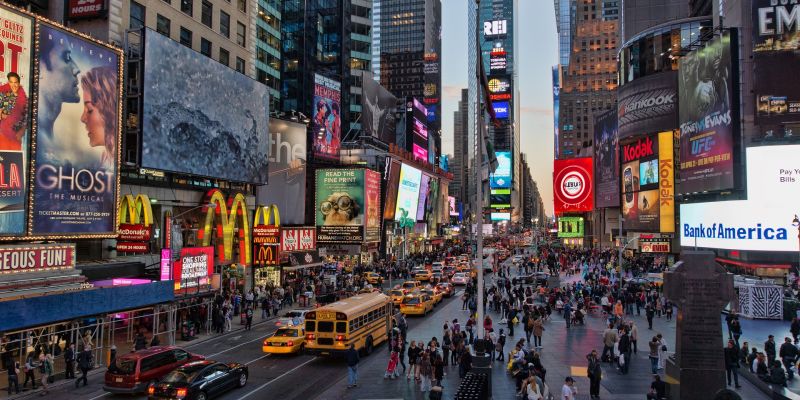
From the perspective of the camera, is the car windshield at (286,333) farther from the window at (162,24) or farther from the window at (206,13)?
the window at (206,13)

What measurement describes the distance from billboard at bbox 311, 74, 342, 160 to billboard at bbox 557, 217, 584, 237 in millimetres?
58286

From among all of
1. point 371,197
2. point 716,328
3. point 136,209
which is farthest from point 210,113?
point 716,328

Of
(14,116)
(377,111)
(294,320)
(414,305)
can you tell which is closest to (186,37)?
(14,116)

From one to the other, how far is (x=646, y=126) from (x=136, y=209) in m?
64.9

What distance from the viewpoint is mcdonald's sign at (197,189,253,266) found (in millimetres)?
42406

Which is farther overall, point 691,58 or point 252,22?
point 691,58

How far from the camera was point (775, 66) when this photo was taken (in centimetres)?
5238

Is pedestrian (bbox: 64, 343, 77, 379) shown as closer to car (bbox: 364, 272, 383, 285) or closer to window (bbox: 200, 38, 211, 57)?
window (bbox: 200, 38, 211, 57)

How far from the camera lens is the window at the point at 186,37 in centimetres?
4128

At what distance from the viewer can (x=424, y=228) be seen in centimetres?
10956

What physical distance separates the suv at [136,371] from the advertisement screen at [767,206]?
44.0 m

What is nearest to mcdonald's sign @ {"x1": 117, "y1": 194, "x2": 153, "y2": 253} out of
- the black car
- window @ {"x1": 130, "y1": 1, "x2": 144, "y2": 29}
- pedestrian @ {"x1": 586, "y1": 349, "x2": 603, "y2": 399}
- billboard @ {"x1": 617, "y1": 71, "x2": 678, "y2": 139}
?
window @ {"x1": 130, "y1": 1, "x2": 144, "y2": 29}

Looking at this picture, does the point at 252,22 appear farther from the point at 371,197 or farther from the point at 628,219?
the point at 628,219

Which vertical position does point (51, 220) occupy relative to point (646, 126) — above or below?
below
